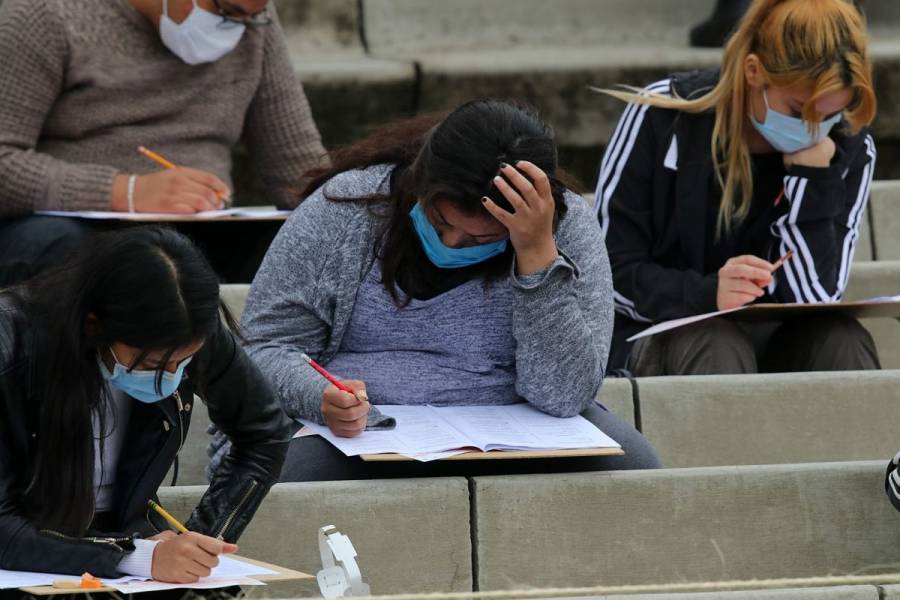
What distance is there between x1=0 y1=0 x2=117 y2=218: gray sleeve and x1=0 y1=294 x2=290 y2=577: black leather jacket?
135 cm

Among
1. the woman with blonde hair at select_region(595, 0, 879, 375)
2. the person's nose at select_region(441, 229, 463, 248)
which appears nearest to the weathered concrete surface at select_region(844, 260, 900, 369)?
the woman with blonde hair at select_region(595, 0, 879, 375)

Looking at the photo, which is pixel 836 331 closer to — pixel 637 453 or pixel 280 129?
pixel 637 453

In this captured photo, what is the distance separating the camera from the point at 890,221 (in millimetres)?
5125

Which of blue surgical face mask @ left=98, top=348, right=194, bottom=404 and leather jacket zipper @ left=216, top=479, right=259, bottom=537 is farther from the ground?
blue surgical face mask @ left=98, top=348, right=194, bottom=404

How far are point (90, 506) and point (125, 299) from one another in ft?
1.12

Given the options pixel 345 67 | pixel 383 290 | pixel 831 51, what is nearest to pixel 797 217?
pixel 831 51

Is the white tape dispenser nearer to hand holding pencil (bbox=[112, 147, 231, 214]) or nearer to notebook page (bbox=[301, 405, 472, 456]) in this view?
notebook page (bbox=[301, 405, 472, 456])

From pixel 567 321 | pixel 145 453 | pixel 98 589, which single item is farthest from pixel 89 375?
pixel 567 321

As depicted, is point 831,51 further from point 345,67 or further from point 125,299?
point 345,67

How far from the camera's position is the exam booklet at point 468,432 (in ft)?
9.65

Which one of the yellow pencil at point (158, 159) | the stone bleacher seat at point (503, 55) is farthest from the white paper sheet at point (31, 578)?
the stone bleacher seat at point (503, 55)

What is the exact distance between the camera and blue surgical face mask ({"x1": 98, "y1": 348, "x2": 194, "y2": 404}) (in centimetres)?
251

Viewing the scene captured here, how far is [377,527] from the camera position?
2.98 metres

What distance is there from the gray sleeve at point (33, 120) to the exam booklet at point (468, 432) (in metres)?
1.13
